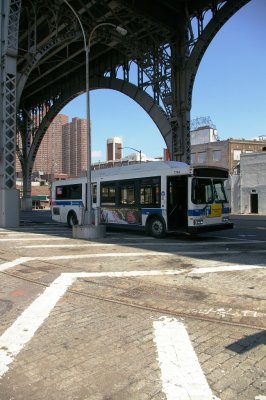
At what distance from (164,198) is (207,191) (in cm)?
171

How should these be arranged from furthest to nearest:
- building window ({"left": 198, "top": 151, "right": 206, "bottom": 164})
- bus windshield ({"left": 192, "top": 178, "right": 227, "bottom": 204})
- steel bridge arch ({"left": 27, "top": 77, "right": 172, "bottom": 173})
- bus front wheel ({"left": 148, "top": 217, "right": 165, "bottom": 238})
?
building window ({"left": 198, "top": 151, "right": 206, "bottom": 164}) → steel bridge arch ({"left": 27, "top": 77, "right": 172, "bottom": 173}) → bus front wheel ({"left": 148, "top": 217, "right": 165, "bottom": 238}) → bus windshield ({"left": 192, "top": 178, "right": 227, "bottom": 204})

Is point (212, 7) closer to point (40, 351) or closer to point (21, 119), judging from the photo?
point (40, 351)

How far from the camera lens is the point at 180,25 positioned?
92.7ft

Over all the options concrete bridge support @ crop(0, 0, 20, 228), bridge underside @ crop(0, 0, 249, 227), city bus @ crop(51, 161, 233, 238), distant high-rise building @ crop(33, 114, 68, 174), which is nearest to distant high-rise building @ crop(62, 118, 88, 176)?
distant high-rise building @ crop(33, 114, 68, 174)

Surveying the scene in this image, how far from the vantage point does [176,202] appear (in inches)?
627

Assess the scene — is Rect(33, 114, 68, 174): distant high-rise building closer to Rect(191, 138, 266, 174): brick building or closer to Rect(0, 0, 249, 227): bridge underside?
Rect(191, 138, 266, 174): brick building

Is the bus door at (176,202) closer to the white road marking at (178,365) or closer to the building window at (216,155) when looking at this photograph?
the white road marking at (178,365)

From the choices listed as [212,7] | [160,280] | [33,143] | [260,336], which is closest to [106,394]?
[260,336]

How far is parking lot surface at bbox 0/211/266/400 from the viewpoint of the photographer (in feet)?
12.0

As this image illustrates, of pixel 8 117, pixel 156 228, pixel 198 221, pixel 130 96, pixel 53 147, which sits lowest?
pixel 156 228

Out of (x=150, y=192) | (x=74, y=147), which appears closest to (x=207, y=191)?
(x=150, y=192)

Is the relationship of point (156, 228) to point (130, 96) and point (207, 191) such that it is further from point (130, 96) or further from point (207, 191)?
point (130, 96)

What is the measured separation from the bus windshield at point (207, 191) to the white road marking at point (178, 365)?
9.85 meters

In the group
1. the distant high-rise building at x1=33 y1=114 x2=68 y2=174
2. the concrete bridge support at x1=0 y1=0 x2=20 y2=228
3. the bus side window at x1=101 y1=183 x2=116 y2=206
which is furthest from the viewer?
the distant high-rise building at x1=33 y1=114 x2=68 y2=174
